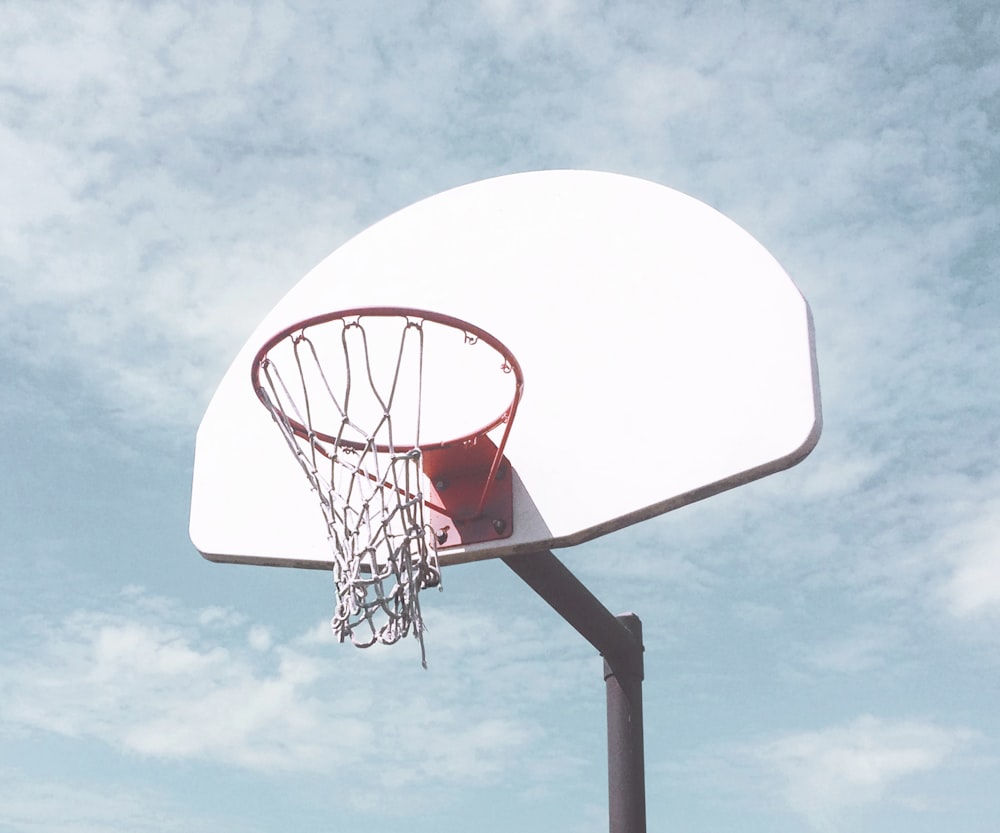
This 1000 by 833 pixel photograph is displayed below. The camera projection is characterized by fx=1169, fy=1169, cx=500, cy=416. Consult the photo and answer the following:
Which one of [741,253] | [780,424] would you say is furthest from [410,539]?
[741,253]

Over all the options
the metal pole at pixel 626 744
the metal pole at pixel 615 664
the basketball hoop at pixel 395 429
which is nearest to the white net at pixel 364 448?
the basketball hoop at pixel 395 429

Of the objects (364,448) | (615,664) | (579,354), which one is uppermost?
(579,354)

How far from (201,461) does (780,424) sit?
2.04 meters

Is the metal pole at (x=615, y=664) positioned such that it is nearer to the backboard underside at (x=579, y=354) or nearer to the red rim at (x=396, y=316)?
the backboard underside at (x=579, y=354)

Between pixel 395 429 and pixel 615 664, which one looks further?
pixel 615 664

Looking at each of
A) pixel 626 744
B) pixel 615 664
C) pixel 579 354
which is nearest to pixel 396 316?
pixel 579 354

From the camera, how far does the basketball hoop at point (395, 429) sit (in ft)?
11.2

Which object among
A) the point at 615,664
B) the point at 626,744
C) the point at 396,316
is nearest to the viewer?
the point at 396,316

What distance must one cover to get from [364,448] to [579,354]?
73 centimetres

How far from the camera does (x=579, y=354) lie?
365 centimetres

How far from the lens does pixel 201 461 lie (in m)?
4.10

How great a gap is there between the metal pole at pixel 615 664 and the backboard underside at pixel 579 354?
0.30 meters

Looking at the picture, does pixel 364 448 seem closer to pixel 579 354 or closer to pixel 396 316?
pixel 396 316

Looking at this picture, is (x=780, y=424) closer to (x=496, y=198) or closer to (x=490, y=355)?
(x=490, y=355)
